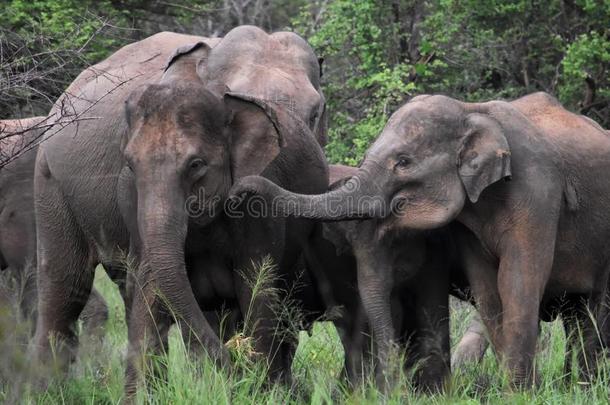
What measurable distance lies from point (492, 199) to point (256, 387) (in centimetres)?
157

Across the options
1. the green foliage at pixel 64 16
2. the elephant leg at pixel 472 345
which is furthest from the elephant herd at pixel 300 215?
the green foliage at pixel 64 16

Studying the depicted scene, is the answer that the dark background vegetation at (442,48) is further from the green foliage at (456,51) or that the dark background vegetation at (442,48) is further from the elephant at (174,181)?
the elephant at (174,181)

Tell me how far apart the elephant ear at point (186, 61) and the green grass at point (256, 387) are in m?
1.45

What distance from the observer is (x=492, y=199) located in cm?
764

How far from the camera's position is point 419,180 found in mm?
7652

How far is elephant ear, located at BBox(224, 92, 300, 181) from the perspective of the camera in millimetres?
7609

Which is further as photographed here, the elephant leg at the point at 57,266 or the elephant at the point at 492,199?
the elephant leg at the point at 57,266

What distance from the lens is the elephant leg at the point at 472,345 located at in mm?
9062

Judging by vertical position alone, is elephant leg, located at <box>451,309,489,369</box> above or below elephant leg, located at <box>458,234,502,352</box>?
below

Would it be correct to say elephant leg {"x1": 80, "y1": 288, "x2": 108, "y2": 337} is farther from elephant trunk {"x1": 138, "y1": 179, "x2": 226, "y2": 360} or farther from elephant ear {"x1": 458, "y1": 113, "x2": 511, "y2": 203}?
elephant ear {"x1": 458, "y1": 113, "x2": 511, "y2": 203}

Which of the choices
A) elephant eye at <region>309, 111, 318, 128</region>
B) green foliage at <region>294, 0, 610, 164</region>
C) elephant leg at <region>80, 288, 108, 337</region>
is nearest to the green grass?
elephant leg at <region>80, 288, 108, 337</region>

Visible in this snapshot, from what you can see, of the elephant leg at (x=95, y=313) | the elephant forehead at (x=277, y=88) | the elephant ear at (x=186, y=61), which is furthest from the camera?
the elephant leg at (x=95, y=313)

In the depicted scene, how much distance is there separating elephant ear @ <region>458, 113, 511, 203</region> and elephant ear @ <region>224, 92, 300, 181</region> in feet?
3.07

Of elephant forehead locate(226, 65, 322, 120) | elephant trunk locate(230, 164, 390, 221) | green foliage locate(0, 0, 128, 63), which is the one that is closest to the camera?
elephant trunk locate(230, 164, 390, 221)
